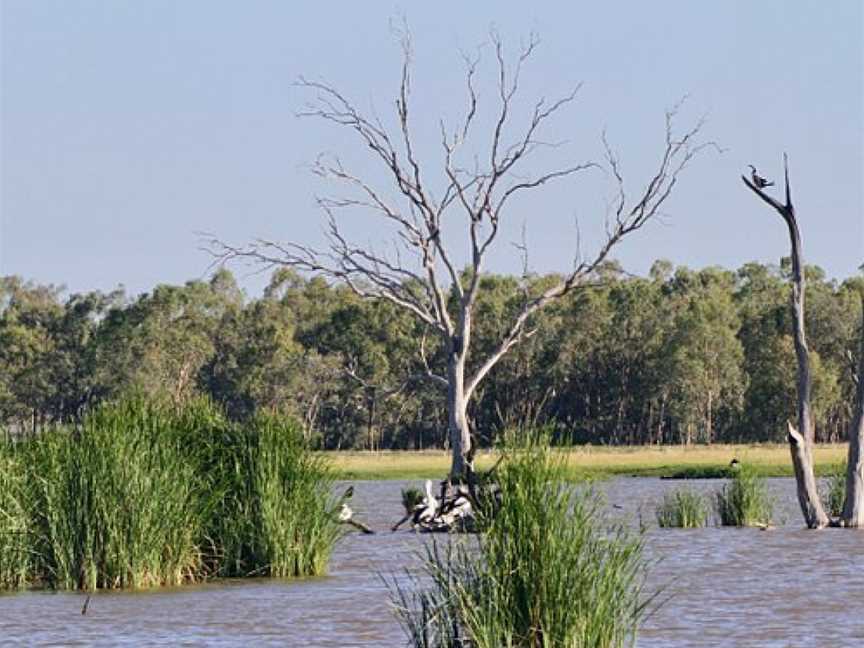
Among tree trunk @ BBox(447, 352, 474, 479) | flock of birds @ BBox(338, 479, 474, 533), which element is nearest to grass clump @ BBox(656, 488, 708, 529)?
flock of birds @ BBox(338, 479, 474, 533)

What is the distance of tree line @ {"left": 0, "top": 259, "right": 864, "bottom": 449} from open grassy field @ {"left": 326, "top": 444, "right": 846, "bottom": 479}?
10011mm

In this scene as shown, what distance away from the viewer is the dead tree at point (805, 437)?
85.6 feet

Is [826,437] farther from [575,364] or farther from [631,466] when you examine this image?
[631,466]

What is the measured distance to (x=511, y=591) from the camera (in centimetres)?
1114

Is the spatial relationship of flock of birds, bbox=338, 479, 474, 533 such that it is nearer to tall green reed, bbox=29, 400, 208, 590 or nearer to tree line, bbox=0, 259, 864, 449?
tall green reed, bbox=29, 400, 208, 590

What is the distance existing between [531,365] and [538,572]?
79.5m

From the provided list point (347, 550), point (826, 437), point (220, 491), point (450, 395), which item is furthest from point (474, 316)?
point (220, 491)

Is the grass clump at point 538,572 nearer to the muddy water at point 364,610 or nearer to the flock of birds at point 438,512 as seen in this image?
the muddy water at point 364,610

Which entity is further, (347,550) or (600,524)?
(347,550)

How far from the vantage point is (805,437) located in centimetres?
2662

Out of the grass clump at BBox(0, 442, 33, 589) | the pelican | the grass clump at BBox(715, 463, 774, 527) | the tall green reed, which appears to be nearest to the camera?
the tall green reed

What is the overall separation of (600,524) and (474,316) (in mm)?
77491

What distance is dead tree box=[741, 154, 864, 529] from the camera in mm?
26094

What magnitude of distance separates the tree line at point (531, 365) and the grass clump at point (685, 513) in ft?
183
